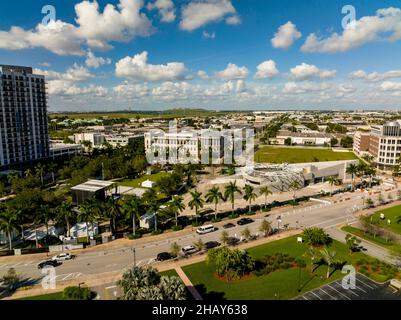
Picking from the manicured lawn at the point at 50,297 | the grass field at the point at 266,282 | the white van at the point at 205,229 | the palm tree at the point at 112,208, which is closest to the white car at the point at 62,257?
the manicured lawn at the point at 50,297

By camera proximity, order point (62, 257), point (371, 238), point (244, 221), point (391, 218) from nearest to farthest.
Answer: point (62, 257) < point (371, 238) < point (244, 221) < point (391, 218)

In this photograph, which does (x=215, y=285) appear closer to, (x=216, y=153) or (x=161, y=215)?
(x=161, y=215)

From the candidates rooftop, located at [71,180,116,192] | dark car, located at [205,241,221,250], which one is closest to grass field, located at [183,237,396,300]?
dark car, located at [205,241,221,250]

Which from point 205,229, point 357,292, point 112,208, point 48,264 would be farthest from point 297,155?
point 48,264

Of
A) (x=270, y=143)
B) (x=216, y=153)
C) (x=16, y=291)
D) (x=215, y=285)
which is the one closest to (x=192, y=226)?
(x=215, y=285)

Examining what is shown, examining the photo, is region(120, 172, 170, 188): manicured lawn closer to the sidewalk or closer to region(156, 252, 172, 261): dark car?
region(156, 252, 172, 261): dark car

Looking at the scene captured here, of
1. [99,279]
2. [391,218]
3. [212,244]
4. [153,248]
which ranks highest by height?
[391,218]

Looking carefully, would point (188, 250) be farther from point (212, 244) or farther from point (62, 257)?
point (62, 257)
